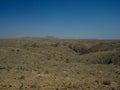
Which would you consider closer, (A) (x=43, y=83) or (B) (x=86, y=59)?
(A) (x=43, y=83)

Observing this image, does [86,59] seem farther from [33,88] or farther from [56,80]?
[33,88]

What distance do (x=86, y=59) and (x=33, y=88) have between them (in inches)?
884

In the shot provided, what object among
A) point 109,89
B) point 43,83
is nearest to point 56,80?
point 43,83

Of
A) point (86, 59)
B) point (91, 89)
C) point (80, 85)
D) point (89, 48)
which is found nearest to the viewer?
point (91, 89)

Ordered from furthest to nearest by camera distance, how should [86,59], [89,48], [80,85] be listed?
[89,48] < [86,59] < [80,85]

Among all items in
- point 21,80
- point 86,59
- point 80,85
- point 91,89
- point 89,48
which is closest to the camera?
point 91,89

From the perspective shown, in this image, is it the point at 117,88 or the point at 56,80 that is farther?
the point at 56,80

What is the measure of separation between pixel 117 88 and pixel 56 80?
188 inches

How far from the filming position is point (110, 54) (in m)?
33.1

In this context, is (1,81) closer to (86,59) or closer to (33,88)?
(33,88)

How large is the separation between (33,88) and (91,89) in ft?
13.4

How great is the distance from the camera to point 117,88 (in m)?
11.7

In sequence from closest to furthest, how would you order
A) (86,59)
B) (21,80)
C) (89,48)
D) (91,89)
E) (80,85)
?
(91,89), (80,85), (21,80), (86,59), (89,48)

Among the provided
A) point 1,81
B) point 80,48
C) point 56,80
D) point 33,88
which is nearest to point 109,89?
point 56,80
